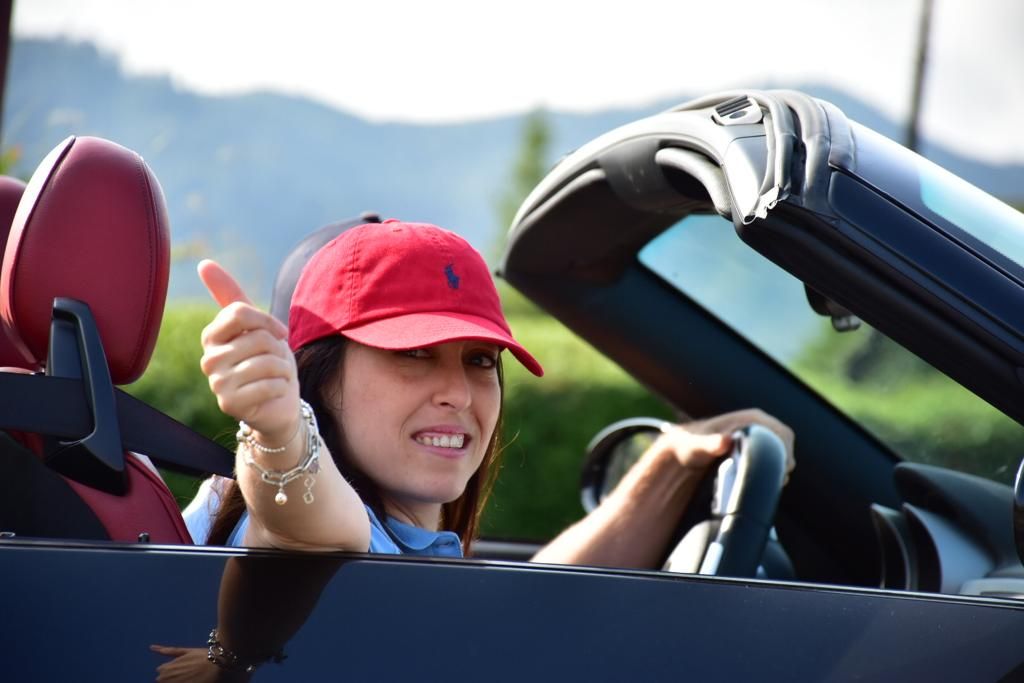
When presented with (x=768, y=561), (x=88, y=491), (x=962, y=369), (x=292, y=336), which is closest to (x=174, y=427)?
(x=88, y=491)

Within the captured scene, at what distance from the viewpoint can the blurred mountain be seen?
14.1m

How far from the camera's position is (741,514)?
2.11 meters

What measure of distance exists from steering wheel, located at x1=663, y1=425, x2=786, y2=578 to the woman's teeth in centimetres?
52

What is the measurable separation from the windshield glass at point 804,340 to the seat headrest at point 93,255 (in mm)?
959

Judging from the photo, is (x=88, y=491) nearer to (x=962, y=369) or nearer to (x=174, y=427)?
(x=174, y=427)

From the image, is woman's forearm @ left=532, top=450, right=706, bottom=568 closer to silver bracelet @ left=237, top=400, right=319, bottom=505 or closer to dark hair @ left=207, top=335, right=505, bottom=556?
dark hair @ left=207, top=335, right=505, bottom=556

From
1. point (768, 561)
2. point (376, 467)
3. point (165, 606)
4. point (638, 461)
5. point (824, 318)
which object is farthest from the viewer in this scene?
point (638, 461)

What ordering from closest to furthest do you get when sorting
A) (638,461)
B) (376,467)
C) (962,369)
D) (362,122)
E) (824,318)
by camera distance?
(962,369)
(376,467)
(824,318)
(638,461)
(362,122)

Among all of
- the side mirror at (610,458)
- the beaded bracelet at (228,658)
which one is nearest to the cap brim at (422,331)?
the beaded bracelet at (228,658)

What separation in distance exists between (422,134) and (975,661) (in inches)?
899

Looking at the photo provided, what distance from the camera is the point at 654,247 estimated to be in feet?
7.51

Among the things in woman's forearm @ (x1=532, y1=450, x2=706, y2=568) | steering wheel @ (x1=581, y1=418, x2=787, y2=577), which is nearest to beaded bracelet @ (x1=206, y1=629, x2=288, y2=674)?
steering wheel @ (x1=581, y1=418, x2=787, y2=577)

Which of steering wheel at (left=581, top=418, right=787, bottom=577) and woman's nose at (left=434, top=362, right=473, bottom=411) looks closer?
woman's nose at (left=434, top=362, right=473, bottom=411)

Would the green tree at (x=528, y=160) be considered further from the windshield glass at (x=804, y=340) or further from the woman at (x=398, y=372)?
the woman at (x=398, y=372)
